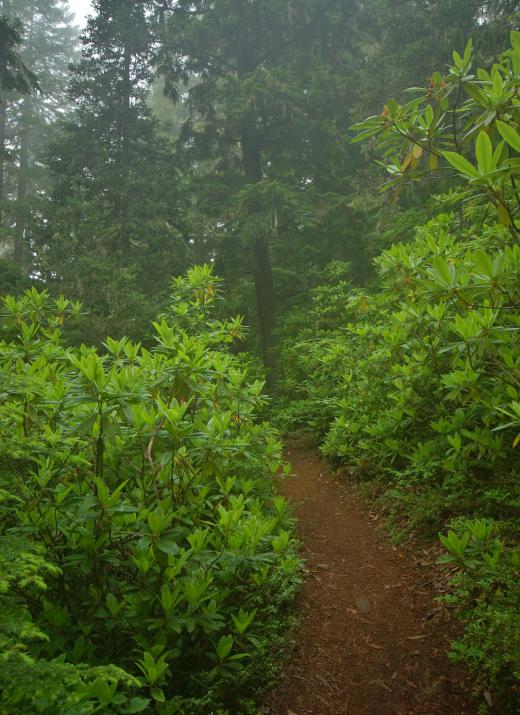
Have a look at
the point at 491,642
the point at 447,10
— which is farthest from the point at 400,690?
the point at 447,10

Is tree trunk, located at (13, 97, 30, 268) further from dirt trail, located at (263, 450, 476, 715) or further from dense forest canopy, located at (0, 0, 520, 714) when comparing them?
dirt trail, located at (263, 450, 476, 715)

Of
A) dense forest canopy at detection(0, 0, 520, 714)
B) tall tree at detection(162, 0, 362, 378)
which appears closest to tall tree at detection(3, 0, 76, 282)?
dense forest canopy at detection(0, 0, 520, 714)

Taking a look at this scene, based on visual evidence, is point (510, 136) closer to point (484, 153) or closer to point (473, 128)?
point (484, 153)

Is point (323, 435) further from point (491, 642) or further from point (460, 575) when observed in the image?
point (491, 642)

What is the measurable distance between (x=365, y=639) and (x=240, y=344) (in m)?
11.1

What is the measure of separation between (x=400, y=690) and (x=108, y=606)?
191 centimetres

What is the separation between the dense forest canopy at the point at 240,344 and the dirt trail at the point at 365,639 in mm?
228

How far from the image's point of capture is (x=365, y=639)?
332 centimetres

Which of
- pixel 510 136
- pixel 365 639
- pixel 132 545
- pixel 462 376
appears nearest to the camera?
pixel 510 136

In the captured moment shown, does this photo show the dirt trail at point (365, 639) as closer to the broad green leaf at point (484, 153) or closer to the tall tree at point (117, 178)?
the broad green leaf at point (484, 153)

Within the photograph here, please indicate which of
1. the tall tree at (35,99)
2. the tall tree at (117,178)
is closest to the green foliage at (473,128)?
the tall tree at (117,178)

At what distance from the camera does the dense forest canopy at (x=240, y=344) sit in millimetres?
2678

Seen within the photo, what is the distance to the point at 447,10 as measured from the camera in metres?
9.45

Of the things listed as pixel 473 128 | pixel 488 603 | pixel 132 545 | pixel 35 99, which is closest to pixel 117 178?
pixel 473 128
